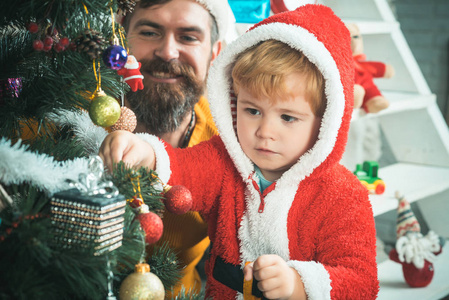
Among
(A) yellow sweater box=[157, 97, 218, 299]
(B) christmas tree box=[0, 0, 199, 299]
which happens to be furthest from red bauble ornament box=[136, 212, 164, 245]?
(A) yellow sweater box=[157, 97, 218, 299]

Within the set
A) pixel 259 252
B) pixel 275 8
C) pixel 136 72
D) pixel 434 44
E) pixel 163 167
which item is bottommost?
pixel 259 252

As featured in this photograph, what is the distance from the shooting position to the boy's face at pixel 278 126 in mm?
896

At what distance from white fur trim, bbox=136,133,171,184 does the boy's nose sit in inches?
24.9

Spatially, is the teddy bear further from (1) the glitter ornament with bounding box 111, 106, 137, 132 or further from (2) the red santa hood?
(1) the glitter ornament with bounding box 111, 106, 137, 132

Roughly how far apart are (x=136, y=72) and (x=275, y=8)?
3.35 feet

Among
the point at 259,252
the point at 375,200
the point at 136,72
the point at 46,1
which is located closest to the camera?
the point at 46,1

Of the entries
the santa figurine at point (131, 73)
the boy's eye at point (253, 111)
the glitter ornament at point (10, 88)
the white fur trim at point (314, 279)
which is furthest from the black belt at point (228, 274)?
the glitter ornament at point (10, 88)

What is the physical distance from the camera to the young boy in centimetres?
87

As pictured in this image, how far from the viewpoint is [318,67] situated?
2.92 feet

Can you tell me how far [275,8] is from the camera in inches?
66.8

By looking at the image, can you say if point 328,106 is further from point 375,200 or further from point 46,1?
point 375,200

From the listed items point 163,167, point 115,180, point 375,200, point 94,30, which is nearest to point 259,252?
point 163,167

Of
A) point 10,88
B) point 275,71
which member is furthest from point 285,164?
point 10,88

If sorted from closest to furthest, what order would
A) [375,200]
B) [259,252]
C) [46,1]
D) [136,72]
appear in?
[46,1]
[136,72]
[259,252]
[375,200]
